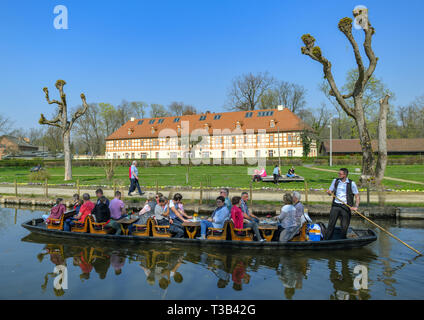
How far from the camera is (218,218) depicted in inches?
395

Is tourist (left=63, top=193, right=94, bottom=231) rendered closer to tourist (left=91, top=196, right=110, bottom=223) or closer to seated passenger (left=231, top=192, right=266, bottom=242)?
tourist (left=91, top=196, right=110, bottom=223)

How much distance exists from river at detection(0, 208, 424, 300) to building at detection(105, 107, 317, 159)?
149ft

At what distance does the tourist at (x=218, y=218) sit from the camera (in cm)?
970

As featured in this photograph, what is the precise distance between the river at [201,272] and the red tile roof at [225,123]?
164 feet

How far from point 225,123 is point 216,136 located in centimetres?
332

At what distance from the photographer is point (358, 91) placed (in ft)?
65.3

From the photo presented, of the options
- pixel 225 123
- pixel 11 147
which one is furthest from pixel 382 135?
pixel 11 147

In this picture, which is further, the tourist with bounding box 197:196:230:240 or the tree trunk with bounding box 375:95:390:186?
the tree trunk with bounding box 375:95:390:186

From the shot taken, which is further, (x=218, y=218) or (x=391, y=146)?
(x=391, y=146)

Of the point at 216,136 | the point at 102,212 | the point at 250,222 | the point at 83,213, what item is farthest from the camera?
the point at 216,136

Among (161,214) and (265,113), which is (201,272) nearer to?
(161,214)

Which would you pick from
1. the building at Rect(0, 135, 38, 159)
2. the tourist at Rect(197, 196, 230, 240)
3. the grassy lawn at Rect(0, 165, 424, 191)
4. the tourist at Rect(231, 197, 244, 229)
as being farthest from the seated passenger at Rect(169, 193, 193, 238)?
the building at Rect(0, 135, 38, 159)

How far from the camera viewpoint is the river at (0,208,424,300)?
683cm

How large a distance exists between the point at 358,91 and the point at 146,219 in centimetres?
1589
